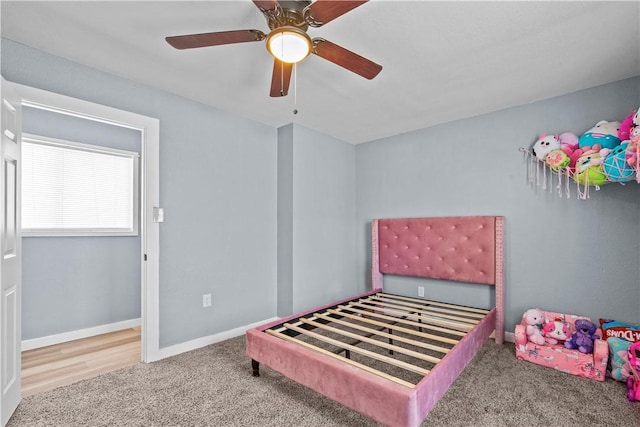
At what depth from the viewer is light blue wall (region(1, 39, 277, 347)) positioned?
253cm

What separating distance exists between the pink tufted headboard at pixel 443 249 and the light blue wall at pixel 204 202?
1.34 metres

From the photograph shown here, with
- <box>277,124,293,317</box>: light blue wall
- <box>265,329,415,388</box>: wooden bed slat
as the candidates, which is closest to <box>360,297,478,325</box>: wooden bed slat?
<box>277,124,293,317</box>: light blue wall

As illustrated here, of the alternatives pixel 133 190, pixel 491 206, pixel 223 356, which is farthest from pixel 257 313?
pixel 491 206

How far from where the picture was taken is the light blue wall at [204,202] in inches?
99.4

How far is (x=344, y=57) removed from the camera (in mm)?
1706

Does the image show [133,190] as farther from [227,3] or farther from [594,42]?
[594,42]

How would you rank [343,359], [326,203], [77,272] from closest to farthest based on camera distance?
[343,359], [77,272], [326,203]

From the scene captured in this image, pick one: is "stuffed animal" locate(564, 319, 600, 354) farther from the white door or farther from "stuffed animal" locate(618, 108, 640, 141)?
the white door

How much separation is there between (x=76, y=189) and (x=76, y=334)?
1509 millimetres

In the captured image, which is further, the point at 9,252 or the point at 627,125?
the point at 627,125

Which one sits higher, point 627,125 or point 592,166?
point 627,125

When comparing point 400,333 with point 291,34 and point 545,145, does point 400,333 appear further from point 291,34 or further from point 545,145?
point 291,34

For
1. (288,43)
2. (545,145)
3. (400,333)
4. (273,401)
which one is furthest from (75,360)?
Result: (545,145)

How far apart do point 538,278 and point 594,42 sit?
1928 millimetres
